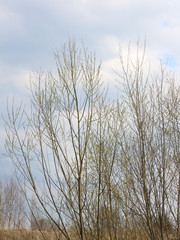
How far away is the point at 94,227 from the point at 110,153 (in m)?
0.91

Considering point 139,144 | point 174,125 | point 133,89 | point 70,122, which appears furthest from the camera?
point 174,125

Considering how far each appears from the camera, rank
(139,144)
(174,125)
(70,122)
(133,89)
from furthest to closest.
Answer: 1. (174,125)
2. (133,89)
3. (139,144)
4. (70,122)

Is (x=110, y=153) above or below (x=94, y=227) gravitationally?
above

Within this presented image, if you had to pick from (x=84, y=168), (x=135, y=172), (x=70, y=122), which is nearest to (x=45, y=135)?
(x=70, y=122)

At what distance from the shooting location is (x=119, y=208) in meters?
4.38

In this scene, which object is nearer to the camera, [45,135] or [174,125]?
[45,135]

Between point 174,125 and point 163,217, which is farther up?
point 174,125

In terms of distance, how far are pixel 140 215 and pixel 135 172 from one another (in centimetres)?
52

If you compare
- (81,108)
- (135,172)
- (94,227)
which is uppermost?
(81,108)

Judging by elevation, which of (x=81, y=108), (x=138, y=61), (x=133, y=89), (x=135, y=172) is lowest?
(x=135, y=172)

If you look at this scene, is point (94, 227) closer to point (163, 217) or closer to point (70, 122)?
point (163, 217)

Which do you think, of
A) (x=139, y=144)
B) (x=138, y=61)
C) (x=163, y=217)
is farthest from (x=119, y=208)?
(x=138, y=61)

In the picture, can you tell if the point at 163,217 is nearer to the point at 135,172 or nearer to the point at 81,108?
the point at 135,172

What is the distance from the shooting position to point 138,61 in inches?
174
